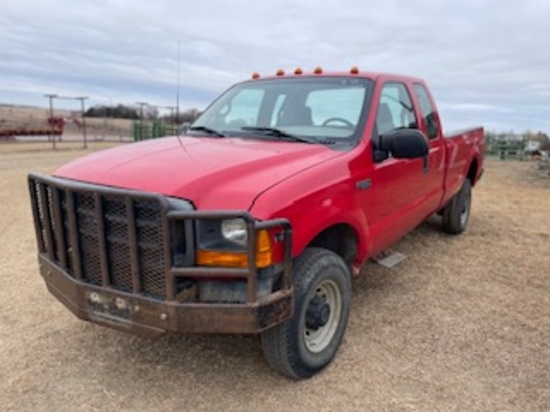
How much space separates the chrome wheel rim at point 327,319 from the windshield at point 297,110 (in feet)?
3.56

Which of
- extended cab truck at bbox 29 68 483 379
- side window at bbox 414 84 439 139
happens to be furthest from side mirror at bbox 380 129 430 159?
side window at bbox 414 84 439 139

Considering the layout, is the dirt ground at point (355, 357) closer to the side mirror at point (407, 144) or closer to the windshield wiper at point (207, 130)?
the side mirror at point (407, 144)

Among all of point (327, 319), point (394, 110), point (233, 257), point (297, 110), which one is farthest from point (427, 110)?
point (233, 257)

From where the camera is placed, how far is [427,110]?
523 cm

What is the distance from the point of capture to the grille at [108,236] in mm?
2576

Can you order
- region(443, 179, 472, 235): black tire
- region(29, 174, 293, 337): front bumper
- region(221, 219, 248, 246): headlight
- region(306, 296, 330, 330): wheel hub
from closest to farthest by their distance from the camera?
region(29, 174, 293, 337): front bumper, region(221, 219, 248, 246): headlight, region(306, 296, 330, 330): wheel hub, region(443, 179, 472, 235): black tire

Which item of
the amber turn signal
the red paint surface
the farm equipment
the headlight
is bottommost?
the farm equipment

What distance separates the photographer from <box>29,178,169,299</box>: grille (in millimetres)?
2576

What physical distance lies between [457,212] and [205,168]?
476 cm

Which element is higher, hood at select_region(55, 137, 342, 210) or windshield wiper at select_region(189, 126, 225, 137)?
windshield wiper at select_region(189, 126, 225, 137)

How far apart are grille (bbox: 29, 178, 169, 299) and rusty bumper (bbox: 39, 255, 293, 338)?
0.22 ft

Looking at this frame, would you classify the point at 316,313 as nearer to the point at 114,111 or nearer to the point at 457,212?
the point at 457,212

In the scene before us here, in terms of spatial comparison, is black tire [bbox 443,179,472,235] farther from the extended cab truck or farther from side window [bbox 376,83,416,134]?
the extended cab truck

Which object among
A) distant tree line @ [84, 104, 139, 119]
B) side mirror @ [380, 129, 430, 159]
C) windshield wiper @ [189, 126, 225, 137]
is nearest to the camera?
side mirror @ [380, 129, 430, 159]
